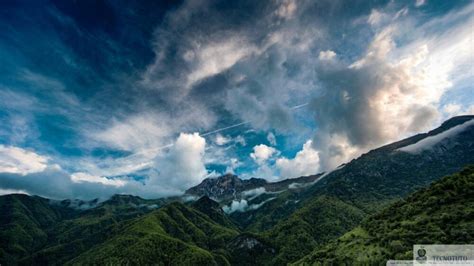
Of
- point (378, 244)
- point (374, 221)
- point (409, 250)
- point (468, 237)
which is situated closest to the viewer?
point (468, 237)

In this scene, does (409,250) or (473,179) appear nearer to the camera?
(409,250)

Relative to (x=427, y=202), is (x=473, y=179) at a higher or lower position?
Answer: higher

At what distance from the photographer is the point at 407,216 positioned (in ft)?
468

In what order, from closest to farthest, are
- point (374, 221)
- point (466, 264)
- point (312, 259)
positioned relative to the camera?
point (466, 264) < point (374, 221) < point (312, 259)

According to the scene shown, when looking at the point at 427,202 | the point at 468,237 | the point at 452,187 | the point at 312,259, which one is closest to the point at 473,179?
the point at 452,187

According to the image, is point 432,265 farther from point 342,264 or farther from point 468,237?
point 342,264

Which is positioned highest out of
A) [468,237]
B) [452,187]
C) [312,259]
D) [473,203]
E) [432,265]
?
[452,187]

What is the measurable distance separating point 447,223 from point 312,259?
8540cm

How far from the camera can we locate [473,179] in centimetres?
13475

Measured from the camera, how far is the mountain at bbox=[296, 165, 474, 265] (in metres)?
110

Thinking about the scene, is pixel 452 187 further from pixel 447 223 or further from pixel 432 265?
pixel 432 265

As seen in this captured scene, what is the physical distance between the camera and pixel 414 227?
125562 millimetres

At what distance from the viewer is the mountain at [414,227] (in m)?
110

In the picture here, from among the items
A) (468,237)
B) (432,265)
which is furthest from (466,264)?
(468,237)
